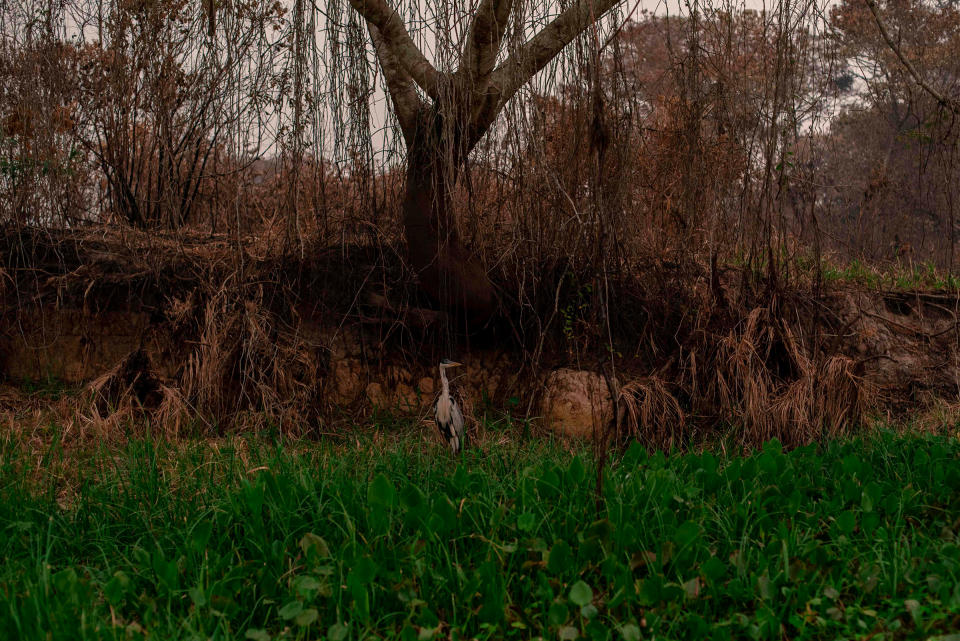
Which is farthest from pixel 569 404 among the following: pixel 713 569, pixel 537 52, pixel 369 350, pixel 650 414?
pixel 713 569

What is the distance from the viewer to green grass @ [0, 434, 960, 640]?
2.45m

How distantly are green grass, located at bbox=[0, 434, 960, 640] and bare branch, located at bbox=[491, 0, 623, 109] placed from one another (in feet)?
6.89

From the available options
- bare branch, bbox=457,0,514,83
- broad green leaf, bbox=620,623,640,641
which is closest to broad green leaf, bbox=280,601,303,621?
broad green leaf, bbox=620,623,640,641

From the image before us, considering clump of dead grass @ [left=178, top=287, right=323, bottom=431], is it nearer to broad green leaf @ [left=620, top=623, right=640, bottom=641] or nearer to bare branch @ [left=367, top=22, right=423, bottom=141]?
bare branch @ [left=367, top=22, right=423, bottom=141]

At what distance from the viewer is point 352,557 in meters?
2.67

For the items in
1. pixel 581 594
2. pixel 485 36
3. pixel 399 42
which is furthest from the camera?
pixel 399 42

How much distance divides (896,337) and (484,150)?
378 cm

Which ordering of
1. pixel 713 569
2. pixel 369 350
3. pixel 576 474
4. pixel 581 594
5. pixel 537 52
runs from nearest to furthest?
1. pixel 581 594
2. pixel 713 569
3. pixel 576 474
4. pixel 537 52
5. pixel 369 350

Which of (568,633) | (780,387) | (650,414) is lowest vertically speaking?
(568,633)

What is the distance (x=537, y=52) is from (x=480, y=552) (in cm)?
282

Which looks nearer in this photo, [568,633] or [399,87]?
[568,633]

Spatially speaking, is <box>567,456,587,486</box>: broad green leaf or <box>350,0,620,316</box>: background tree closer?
<box>567,456,587,486</box>: broad green leaf

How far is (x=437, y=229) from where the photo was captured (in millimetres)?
4738

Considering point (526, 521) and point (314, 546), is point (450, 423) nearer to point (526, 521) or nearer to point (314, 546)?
point (526, 521)
